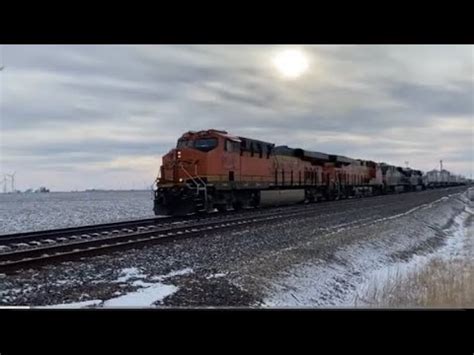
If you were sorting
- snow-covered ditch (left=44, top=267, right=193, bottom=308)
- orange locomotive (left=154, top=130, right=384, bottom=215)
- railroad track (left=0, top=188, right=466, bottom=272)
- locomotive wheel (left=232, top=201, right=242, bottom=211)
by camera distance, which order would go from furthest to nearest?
locomotive wheel (left=232, top=201, right=242, bottom=211) → orange locomotive (left=154, top=130, right=384, bottom=215) → railroad track (left=0, top=188, right=466, bottom=272) → snow-covered ditch (left=44, top=267, right=193, bottom=308)

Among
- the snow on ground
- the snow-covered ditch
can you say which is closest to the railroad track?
the snow-covered ditch

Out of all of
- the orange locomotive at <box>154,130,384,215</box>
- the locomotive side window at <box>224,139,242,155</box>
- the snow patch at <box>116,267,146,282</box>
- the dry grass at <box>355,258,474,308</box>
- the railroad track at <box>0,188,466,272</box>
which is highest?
the locomotive side window at <box>224,139,242,155</box>

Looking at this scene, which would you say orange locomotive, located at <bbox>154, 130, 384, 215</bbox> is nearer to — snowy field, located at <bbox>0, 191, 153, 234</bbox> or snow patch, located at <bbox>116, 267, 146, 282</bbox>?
snowy field, located at <bbox>0, 191, 153, 234</bbox>

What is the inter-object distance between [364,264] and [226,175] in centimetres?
795

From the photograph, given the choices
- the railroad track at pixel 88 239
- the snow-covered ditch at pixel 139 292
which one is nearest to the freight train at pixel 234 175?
the railroad track at pixel 88 239

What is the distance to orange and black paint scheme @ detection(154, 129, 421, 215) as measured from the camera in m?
16.7

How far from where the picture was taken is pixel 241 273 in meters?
7.85

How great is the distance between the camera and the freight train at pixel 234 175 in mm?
16719

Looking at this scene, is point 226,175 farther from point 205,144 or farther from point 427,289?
point 427,289

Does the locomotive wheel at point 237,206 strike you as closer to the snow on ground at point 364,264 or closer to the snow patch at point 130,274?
the snow on ground at point 364,264

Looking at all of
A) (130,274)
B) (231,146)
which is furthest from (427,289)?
(231,146)

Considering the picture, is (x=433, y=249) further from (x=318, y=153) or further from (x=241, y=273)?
(x=318, y=153)
